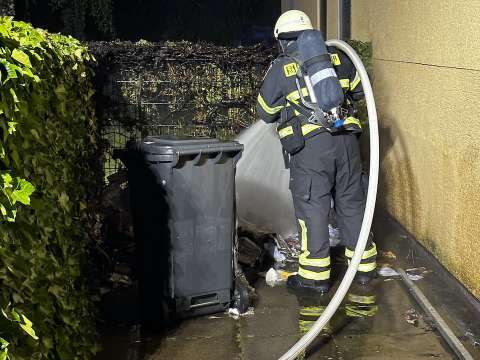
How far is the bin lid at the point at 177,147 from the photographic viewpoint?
4180mm

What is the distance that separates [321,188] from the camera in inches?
195

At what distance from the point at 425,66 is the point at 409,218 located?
1.46 metres

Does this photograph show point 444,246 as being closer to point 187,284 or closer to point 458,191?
point 458,191

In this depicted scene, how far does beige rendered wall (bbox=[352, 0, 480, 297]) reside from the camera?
445 centimetres

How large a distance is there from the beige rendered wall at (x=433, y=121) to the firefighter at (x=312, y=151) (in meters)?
0.64

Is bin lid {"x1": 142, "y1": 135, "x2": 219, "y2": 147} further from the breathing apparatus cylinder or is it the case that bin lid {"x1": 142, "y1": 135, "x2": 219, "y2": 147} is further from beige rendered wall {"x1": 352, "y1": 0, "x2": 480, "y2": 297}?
beige rendered wall {"x1": 352, "y1": 0, "x2": 480, "y2": 297}

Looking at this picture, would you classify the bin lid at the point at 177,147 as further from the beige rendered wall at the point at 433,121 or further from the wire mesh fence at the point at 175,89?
the wire mesh fence at the point at 175,89

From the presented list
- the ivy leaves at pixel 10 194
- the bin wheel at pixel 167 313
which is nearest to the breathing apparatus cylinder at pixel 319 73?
the bin wheel at pixel 167 313

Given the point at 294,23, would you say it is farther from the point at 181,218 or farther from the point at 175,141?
the point at 181,218

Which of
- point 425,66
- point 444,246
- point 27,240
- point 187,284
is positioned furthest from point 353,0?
point 27,240

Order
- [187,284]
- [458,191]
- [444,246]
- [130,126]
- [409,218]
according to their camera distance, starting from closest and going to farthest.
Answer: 1. [187,284]
2. [458,191]
3. [444,246]
4. [409,218]
5. [130,126]

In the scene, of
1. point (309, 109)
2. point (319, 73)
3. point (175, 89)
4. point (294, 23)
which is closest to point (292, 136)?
point (309, 109)

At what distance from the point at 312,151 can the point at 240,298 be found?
1.20 m

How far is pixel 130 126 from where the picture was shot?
6.71m
